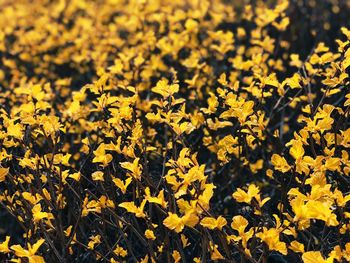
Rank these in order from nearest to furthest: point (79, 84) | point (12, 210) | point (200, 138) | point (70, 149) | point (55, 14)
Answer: point (12, 210) → point (200, 138) → point (70, 149) → point (79, 84) → point (55, 14)

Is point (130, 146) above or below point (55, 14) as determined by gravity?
below

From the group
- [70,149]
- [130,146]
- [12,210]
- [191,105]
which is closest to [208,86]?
[191,105]

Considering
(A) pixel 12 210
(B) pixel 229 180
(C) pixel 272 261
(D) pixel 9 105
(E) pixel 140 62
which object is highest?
(E) pixel 140 62

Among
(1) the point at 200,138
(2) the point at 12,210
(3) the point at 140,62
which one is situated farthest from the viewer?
(3) the point at 140,62

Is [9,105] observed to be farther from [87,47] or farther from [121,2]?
[121,2]

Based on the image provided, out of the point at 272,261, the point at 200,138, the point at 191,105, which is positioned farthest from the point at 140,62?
the point at 272,261

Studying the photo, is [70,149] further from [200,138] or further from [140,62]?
[200,138]

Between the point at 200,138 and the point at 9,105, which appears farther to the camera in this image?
the point at 9,105
